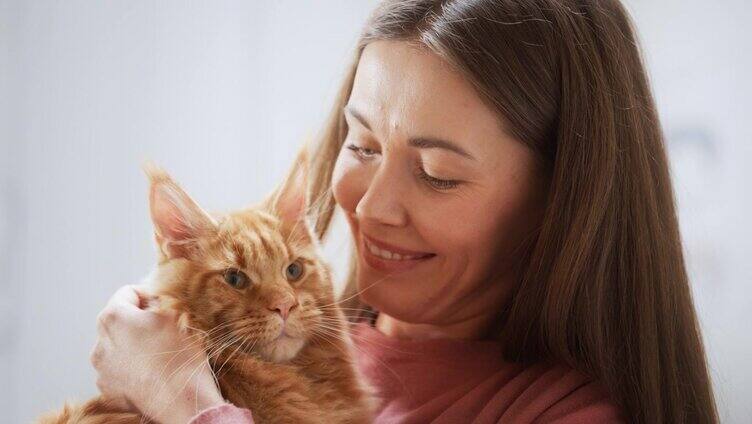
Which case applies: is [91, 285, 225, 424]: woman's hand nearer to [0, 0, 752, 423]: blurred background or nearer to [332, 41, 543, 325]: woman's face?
[332, 41, 543, 325]: woman's face

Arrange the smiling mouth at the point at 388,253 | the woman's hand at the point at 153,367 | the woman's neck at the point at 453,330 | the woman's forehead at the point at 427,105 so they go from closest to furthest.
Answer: the woman's hand at the point at 153,367
the woman's forehead at the point at 427,105
the smiling mouth at the point at 388,253
the woman's neck at the point at 453,330

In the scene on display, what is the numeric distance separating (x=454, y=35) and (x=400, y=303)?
570 millimetres

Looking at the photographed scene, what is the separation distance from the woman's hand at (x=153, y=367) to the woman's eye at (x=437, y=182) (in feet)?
1.80

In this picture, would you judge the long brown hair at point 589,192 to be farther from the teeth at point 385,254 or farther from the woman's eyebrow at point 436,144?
the teeth at point 385,254

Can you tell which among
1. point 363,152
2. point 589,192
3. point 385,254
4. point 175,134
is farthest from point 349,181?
point 175,134

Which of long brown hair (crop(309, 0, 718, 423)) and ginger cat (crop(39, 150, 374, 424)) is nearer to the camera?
ginger cat (crop(39, 150, 374, 424))

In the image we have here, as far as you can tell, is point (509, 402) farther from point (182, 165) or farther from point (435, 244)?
point (182, 165)

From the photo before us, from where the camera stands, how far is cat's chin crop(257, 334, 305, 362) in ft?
4.40

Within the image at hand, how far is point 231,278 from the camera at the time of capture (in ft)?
4.37

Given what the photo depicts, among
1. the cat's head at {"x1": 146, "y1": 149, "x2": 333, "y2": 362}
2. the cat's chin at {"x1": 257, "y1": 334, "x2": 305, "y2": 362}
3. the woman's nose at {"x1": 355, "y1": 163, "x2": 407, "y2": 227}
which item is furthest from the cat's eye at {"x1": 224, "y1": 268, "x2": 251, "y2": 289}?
the woman's nose at {"x1": 355, "y1": 163, "x2": 407, "y2": 227}

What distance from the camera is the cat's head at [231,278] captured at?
1300 mm

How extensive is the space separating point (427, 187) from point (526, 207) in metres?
0.25

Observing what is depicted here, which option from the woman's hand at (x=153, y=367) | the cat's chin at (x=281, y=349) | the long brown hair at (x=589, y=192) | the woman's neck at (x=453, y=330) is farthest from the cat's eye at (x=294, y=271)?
the long brown hair at (x=589, y=192)

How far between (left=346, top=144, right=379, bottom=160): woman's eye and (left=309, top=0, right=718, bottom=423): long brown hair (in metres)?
0.24
